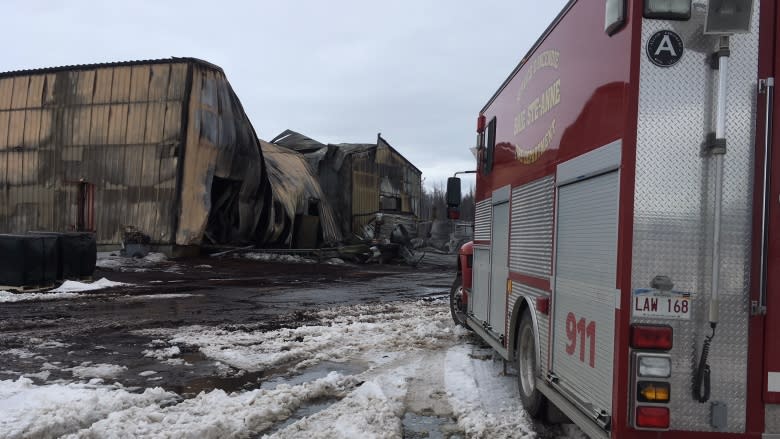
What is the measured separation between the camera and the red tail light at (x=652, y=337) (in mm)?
3195

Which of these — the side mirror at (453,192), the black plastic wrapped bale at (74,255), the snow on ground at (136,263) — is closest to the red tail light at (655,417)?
the side mirror at (453,192)

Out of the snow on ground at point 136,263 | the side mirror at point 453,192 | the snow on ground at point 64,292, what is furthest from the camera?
the snow on ground at point 136,263

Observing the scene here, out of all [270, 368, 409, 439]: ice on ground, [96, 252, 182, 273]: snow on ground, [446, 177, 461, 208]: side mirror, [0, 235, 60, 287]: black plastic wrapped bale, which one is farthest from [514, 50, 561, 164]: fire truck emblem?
[96, 252, 182, 273]: snow on ground

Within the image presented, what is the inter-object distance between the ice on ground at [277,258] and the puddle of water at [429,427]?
869 inches

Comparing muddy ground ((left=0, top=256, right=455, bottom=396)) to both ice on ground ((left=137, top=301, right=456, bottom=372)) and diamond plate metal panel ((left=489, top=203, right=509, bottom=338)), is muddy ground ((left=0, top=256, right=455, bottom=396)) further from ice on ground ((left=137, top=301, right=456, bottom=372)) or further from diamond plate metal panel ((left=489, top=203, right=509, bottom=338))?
diamond plate metal panel ((left=489, top=203, right=509, bottom=338))

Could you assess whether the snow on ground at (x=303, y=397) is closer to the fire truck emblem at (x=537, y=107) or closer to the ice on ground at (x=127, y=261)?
the fire truck emblem at (x=537, y=107)

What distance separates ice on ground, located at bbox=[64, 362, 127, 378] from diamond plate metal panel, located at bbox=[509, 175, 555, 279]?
443cm

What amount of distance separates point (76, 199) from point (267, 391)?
2416 centimetres

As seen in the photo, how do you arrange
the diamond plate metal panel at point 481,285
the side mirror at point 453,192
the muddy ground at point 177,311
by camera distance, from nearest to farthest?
the muddy ground at point 177,311, the diamond plate metal panel at point 481,285, the side mirror at point 453,192

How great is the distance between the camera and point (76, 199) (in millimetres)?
26297

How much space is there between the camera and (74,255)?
1552cm

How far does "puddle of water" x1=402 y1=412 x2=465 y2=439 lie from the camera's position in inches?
192

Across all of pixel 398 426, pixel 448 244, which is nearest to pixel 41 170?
pixel 448 244

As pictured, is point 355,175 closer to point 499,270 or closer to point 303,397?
point 499,270
